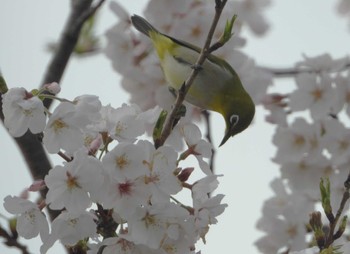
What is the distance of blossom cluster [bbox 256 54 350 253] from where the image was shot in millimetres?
4223

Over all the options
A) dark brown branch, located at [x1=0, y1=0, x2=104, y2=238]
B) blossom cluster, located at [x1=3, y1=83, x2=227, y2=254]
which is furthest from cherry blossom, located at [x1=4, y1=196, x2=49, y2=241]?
dark brown branch, located at [x1=0, y1=0, x2=104, y2=238]

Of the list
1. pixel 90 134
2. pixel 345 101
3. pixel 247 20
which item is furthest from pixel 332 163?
pixel 90 134

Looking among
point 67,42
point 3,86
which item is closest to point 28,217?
point 3,86

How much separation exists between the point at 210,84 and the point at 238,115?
0.71 ft

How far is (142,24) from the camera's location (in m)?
3.96

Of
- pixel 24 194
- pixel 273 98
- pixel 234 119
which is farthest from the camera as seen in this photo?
pixel 273 98

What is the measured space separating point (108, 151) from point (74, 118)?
0.43ft

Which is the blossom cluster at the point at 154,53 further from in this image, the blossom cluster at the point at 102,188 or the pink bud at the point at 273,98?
the blossom cluster at the point at 102,188

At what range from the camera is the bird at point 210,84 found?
3.64 meters

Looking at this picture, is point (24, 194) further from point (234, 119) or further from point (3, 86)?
point (234, 119)

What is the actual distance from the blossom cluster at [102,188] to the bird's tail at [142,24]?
6.24 ft

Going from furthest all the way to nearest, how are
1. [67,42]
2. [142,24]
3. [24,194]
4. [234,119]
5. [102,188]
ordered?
[142,24], [67,42], [234,119], [24,194], [102,188]

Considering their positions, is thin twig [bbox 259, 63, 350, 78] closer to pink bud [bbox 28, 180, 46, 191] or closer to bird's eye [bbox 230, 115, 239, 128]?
bird's eye [bbox 230, 115, 239, 128]

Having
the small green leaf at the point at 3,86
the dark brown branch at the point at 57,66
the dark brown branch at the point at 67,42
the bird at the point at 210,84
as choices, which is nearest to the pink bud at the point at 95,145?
the small green leaf at the point at 3,86
